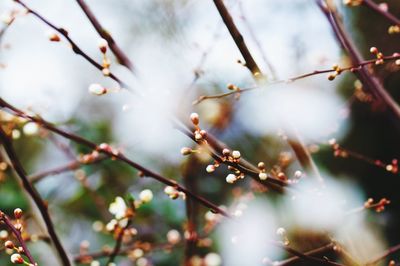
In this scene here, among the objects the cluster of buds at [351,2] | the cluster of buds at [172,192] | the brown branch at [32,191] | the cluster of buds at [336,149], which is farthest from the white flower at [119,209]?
the cluster of buds at [351,2]

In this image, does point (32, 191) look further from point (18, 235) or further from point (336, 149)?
point (336, 149)

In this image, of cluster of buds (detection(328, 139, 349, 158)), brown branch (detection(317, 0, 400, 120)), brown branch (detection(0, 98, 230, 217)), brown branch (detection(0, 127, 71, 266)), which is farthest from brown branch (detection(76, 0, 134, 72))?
cluster of buds (detection(328, 139, 349, 158))

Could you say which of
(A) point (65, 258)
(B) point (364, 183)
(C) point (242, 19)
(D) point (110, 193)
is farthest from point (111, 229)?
(B) point (364, 183)

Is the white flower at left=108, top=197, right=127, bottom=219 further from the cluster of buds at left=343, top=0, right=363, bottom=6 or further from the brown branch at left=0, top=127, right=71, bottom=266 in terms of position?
the cluster of buds at left=343, top=0, right=363, bottom=6

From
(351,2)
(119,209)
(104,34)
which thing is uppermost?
(351,2)

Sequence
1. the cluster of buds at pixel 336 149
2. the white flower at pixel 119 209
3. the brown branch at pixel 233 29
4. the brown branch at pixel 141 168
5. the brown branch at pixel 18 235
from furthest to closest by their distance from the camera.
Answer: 1. the cluster of buds at pixel 336 149
2. the white flower at pixel 119 209
3. the brown branch at pixel 233 29
4. the brown branch at pixel 141 168
5. the brown branch at pixel 18 235

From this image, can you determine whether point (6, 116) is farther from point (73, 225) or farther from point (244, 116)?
point (73, 225)

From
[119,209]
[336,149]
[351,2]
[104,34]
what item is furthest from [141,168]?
[351,2]

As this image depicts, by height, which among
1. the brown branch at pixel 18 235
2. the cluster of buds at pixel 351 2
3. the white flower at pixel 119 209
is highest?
the cluster of buds at pixel 351 2

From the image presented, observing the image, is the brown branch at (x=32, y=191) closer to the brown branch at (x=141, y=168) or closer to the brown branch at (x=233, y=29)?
the brown branch at (x=141, y=168)
